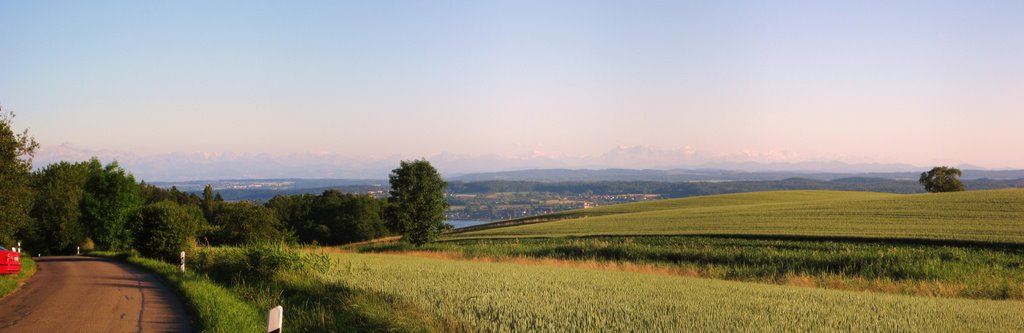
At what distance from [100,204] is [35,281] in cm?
4218

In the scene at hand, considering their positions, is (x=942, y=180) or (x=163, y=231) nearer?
(x=163, y=231)

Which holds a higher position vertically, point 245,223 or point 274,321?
point 274,321

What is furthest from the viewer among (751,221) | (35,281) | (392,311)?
(751,221)

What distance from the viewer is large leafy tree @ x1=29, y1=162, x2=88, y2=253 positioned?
60000mm

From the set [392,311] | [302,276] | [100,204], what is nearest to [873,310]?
[392,311]

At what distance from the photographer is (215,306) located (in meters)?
13.3

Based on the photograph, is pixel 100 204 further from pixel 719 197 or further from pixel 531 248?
pixel 719 197

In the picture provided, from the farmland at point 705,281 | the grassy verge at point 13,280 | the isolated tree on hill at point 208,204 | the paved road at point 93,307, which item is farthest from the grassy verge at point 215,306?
the isolated tree on hill at point 208,204

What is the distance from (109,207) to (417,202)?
27716 mm

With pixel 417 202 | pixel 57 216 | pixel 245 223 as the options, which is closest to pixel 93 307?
pixel 245 223

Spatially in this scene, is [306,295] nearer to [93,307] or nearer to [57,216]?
[93,307]

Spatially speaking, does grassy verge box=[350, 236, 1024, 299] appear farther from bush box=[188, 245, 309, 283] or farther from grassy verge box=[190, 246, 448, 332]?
grassy verge box=[190, 246, 448, 332]

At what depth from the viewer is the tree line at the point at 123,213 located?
85.9 ft

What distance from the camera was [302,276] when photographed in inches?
637
